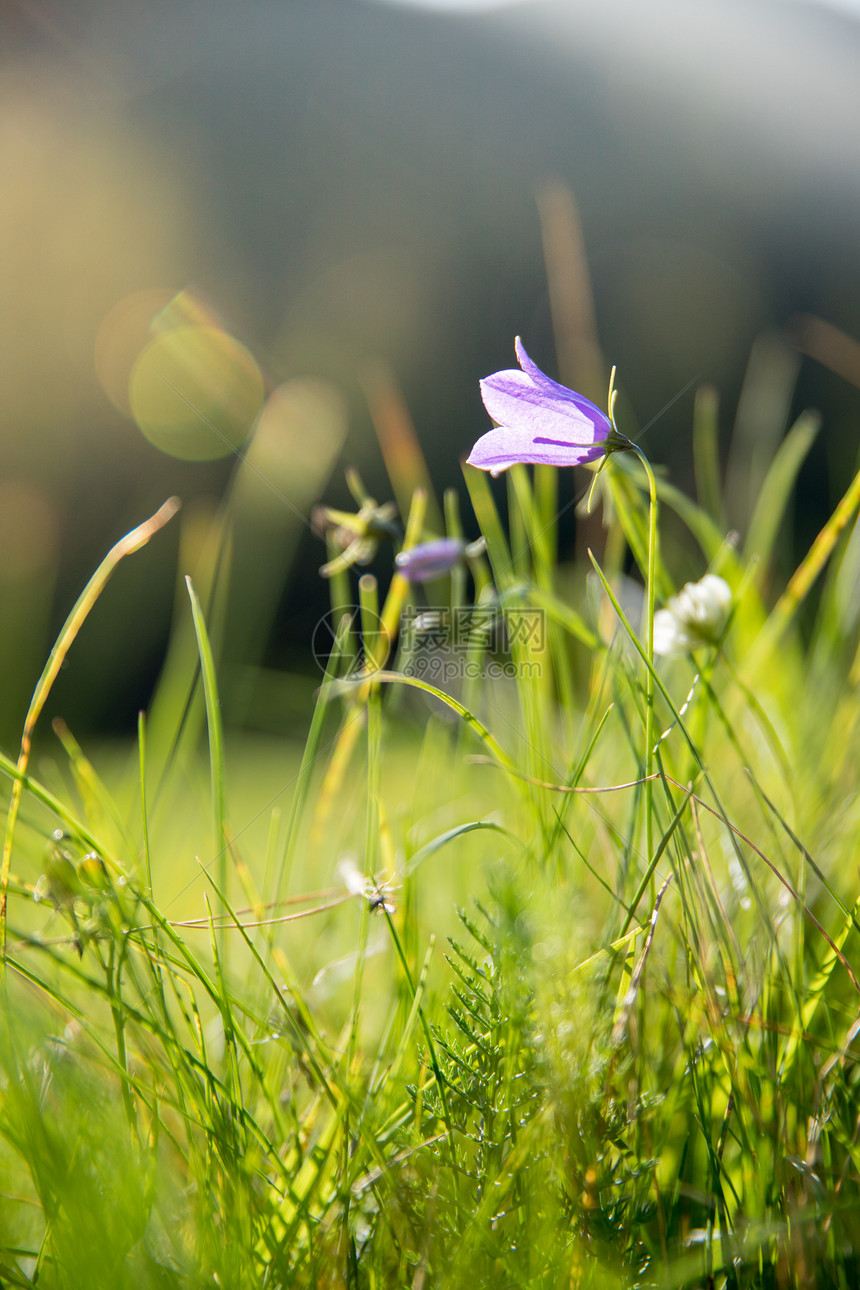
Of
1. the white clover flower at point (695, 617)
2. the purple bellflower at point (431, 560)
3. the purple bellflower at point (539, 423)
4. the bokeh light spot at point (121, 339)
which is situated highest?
the purple bellflower at point (539, 423)

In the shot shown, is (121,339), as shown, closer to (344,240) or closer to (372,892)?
(344,240)

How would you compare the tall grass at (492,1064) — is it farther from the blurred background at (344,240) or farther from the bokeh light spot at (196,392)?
the blurred background at (344,240)

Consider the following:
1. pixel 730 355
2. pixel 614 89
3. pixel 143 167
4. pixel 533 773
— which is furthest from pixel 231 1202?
pixel 614 89

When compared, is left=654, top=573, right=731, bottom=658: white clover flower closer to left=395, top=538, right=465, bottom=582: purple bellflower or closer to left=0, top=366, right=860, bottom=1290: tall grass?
left=0, top=366, right=860, bottom=1290: tall grass

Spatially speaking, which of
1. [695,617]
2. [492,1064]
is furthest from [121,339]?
[492,1064]

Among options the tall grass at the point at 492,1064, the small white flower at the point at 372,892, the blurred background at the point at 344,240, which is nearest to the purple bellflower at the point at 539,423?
the tall grass at the point at 492,1064
